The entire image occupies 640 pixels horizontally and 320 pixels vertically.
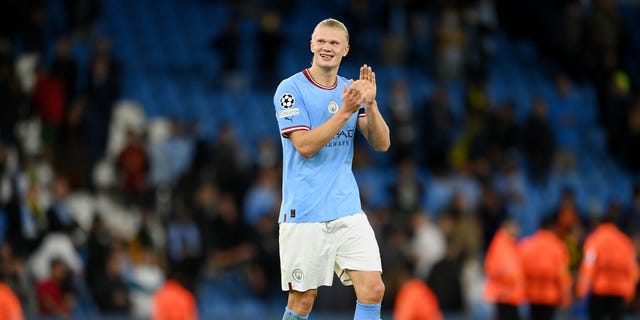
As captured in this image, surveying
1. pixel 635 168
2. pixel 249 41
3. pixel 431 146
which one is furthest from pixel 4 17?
pixel 635 168

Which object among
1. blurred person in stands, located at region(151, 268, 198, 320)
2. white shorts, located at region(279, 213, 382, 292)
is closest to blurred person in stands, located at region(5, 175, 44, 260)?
blurred person in stands, located at region(151, 268, 198, 320)

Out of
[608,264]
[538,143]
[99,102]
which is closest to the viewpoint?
[608,264]

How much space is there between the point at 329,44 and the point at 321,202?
3.20 ft

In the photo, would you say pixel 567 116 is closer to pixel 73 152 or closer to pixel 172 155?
pixel 172 155

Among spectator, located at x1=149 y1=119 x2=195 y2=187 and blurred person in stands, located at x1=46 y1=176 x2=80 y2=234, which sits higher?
spectator, located at x1=149 y1=119 x2=195 y2=187

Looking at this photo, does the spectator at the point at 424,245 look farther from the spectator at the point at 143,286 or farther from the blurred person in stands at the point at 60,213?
the blurred person in stands at the point at 60,213

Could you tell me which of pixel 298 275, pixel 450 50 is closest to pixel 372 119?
pixel 298 275

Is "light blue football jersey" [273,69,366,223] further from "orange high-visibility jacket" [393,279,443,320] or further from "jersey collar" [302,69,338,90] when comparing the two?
"orange high-visibility jacket" [393,279,443,320]

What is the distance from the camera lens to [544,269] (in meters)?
15.8

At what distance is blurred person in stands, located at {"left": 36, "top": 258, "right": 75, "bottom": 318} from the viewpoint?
55.2 ft

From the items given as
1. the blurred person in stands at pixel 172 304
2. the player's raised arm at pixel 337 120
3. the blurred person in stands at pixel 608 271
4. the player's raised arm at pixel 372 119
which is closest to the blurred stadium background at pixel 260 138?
the blurred person in stands at pixel 608 271

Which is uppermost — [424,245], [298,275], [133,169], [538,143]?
[298,275]

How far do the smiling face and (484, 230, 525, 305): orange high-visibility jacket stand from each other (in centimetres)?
829

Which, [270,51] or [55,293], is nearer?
[55,293]
